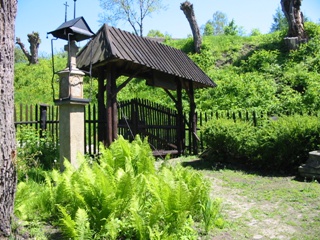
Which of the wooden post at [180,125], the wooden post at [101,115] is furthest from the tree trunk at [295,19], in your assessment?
the wooden post at [101,115]

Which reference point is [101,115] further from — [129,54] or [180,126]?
[180,126]

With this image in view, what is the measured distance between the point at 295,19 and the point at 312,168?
1731 cm

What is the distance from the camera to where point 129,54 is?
8070 mm

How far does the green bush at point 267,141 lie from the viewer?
26.7ft

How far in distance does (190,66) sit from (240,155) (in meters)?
3.80

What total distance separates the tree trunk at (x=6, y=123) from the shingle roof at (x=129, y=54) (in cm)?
315

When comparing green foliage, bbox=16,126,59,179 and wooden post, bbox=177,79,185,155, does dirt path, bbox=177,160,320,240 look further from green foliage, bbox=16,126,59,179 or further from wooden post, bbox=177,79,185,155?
green foliage, bbox=16,126,59,179

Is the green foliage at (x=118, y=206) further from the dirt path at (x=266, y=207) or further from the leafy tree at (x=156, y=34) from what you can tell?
the leafy tree at (x=156, y=34)

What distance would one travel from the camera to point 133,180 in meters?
4.04

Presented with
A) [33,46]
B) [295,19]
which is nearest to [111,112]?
[295,19]

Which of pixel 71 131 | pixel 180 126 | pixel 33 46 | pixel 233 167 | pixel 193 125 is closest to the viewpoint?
pixel 71 131

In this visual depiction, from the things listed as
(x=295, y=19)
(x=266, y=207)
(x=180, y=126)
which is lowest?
(x=266, y=207)

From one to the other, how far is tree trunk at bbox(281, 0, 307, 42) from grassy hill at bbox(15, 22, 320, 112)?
647 mm

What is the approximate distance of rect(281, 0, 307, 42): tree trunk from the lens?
21.6 metres
